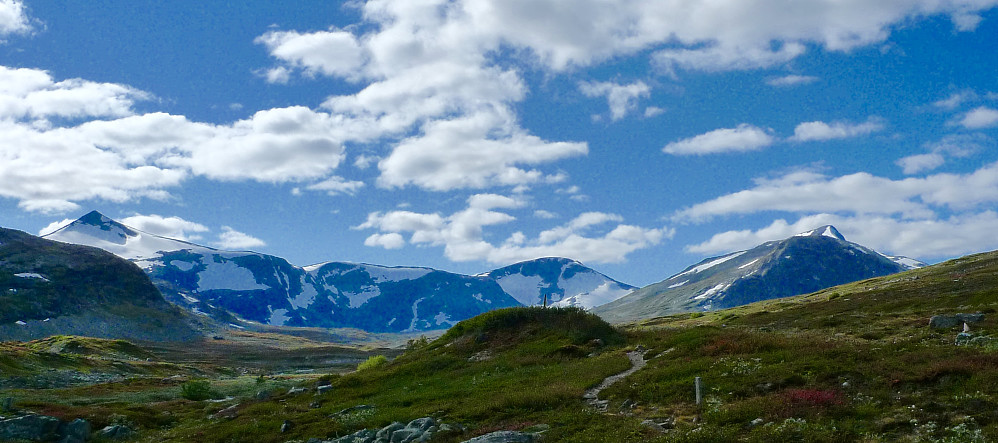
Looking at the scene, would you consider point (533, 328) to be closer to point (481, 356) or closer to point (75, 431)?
point (481, 356)

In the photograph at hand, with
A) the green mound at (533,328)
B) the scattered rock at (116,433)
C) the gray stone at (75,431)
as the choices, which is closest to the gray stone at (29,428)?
the gray stone at (75,431)

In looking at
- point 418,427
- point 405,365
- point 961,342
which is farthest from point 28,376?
point 961,342

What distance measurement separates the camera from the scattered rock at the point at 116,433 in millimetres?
42781

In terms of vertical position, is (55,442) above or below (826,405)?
below

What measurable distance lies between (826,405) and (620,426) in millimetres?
7854

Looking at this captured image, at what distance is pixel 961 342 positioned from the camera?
3128 centimetres

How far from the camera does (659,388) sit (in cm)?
3022

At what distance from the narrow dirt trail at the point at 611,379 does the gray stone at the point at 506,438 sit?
17.8 feet

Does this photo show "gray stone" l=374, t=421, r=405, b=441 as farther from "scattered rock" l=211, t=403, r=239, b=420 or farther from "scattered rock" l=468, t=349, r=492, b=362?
"scattered rock" l=468, t=349, r=492, b=362

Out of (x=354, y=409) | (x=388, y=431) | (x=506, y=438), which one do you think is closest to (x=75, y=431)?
(x=354, y=409)

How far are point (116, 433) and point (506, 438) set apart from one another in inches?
1337

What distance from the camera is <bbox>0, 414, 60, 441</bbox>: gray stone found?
39.9 m

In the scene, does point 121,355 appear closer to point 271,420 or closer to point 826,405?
point 271,420

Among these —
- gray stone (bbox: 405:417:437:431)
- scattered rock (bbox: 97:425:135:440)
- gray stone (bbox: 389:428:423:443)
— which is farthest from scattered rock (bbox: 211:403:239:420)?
gray stone (bbox: 389:428:423:443)
